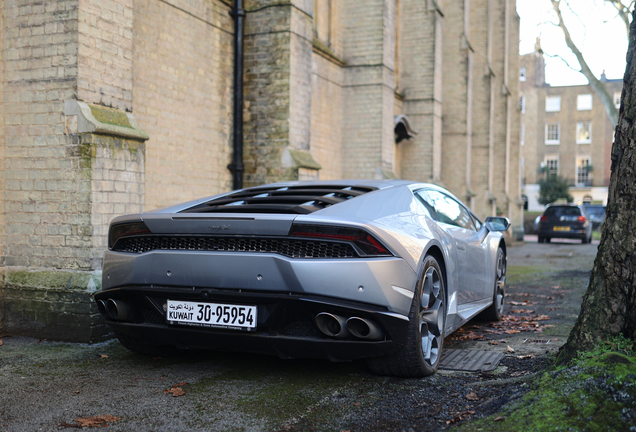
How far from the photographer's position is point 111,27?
19.7ft

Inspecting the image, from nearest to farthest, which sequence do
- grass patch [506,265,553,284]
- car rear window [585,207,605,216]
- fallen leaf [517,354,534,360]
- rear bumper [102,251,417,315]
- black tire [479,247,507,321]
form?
rear bumper [102,251,417,315] → fallen leaf [517,354,534,360] → black tire [479,247,507,321] → grass patch [506,265,553,284] → car rear window [585,207,605,216]

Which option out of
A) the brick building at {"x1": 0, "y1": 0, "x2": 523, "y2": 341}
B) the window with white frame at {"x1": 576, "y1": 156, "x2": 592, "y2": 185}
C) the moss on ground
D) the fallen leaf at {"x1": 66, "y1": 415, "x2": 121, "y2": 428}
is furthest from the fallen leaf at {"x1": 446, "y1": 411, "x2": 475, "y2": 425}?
the window with white frame at {"x1": 576, "y1": 156, "x2": 592, "y2": 185}

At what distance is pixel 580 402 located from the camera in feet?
9.17

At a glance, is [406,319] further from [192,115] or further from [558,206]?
[558,206]

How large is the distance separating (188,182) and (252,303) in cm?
667

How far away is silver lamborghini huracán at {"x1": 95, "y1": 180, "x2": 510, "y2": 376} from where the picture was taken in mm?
3432

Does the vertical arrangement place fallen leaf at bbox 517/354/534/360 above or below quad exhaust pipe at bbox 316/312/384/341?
below

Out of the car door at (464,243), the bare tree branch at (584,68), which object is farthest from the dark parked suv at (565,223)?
the car door at (464,243)

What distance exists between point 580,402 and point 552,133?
62571 millimetres

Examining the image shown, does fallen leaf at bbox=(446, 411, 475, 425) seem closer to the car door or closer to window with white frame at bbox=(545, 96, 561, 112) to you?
the car door

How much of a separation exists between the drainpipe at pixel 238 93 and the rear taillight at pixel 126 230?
694 cm

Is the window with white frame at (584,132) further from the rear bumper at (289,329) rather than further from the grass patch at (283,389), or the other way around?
the rear bumper at (289,329)

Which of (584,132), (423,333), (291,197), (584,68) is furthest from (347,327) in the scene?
(584,132)

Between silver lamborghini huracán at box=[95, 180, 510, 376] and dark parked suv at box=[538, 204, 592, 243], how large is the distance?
2142cm
